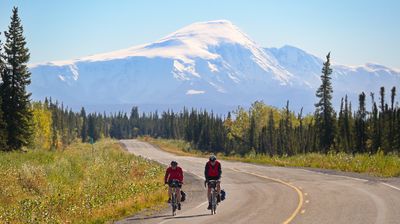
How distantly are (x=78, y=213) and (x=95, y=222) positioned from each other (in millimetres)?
3060

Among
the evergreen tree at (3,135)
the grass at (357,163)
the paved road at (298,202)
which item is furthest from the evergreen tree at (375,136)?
the evergreen tree at (3,135)

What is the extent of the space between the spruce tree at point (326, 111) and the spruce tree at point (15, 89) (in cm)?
3629

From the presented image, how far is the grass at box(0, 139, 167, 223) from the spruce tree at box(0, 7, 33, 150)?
949 cm

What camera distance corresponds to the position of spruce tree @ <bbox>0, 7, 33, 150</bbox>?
5981 cm

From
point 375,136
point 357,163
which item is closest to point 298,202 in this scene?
point 357,163

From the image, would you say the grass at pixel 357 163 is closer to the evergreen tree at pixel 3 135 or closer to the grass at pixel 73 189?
the grass at pixel 73 189

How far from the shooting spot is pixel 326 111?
74000 mm

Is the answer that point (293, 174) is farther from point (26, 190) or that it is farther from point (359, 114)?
point (359, 114)

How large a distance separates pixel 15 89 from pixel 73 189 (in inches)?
1134

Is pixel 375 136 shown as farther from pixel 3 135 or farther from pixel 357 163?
pixel 3 135

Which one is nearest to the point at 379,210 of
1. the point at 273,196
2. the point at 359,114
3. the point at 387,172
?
the point at 273,196

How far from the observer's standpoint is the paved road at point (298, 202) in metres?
19.0

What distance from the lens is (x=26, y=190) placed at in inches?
1368

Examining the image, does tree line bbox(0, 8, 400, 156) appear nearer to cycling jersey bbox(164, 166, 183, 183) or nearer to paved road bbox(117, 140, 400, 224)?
paved road bbox(117, 140, 400, 224)
